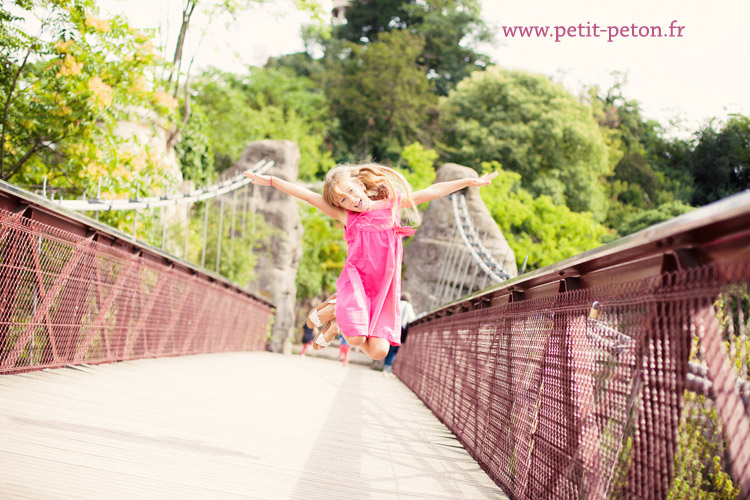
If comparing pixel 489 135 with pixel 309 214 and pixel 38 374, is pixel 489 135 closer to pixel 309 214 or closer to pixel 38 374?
pixel 309 214

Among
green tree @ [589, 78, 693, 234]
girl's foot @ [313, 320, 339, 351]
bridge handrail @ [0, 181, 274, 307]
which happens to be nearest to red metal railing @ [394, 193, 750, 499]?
girl's foot @ [313, 320, 339, 351]

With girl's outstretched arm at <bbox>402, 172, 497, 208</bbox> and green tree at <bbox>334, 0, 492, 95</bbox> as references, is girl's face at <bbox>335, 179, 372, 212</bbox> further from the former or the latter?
green tree at <bbox>334, 0, 492, 95</bbox>

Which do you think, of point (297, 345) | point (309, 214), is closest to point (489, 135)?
point (309, 214)

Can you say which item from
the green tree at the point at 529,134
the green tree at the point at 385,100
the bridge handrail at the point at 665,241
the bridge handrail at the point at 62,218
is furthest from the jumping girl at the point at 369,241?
the green tree at the point at 529,134

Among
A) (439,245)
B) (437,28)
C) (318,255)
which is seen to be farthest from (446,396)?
(437,28)

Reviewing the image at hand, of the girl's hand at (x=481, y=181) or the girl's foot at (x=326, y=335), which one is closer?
the girl's hand at (x=481, y=181)

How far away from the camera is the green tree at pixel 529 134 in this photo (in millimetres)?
36188

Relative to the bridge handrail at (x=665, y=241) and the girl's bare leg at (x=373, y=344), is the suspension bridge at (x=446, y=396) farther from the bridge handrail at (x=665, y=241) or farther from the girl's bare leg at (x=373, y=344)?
the girl's bare leg at (x=373, y=344)

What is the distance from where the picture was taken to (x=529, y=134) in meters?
36.3

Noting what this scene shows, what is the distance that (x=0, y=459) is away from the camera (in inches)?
103

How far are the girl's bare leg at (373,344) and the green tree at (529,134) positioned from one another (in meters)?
31.8

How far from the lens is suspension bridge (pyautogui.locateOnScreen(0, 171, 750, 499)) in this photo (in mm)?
1899

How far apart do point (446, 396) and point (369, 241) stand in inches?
90.8

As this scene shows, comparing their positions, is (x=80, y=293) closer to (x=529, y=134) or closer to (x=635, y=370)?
(x=635, y=370)
